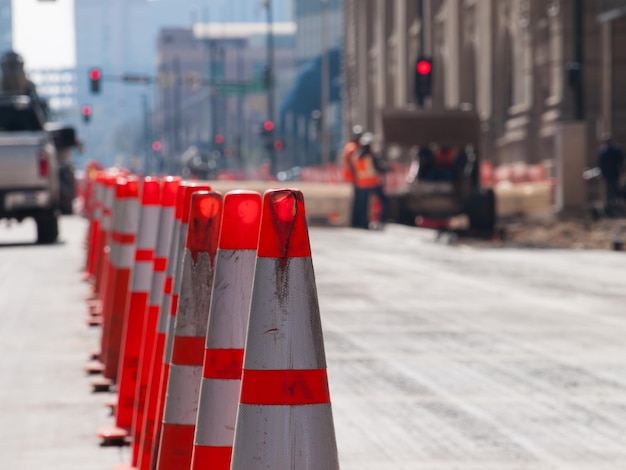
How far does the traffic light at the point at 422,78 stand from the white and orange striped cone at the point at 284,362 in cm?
3138

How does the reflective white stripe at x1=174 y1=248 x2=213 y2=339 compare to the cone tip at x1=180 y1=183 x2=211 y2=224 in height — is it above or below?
below

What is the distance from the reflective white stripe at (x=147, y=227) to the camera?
29.1 feet

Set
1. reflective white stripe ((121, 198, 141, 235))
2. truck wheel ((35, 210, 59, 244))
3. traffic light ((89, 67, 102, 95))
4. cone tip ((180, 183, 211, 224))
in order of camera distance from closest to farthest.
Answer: cone tip ((180, 183, 211, 224))
reflective white stripe ((121, 198, 141, 235))
truck wheel ((35, 210, 59, 244))
traffic light ((89, 67, 102, 95))

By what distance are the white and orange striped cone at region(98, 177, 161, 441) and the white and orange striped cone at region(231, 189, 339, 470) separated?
3456 millimetres

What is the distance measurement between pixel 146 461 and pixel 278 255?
6.63 ft

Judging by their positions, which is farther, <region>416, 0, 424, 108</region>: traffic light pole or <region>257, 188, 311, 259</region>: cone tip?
<region>416, 0, 424, 108</region>: traffic light pole


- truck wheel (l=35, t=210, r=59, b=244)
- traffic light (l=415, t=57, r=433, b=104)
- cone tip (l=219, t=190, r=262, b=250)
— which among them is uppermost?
traffic light (l=415, t=57, r=433, b=104)

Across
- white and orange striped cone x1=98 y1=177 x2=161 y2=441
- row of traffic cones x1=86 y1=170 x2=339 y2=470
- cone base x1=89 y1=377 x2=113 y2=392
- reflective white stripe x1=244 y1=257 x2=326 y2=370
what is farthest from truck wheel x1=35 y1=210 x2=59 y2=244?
reflective white stripe x1=244 y1=257 x2=326 y2=370

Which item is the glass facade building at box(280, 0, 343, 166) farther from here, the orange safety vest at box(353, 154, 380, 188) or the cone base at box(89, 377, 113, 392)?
the cone base at box(89, 377, 113, 392)

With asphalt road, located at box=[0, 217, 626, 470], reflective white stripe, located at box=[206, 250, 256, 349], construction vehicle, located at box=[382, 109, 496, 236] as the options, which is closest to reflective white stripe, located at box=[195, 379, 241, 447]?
reflective white stripe, located at box=[206, 250, 256, 349]

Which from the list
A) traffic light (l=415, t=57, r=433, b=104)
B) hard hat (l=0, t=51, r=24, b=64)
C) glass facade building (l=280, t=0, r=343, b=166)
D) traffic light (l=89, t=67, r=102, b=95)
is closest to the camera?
traffic light (l=415, t=57, r=433, b=104)

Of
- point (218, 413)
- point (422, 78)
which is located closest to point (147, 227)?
point (218, 413)

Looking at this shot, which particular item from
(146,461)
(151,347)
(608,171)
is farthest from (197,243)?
(608,171)

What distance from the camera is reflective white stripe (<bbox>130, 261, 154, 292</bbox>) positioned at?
873 centimetres
